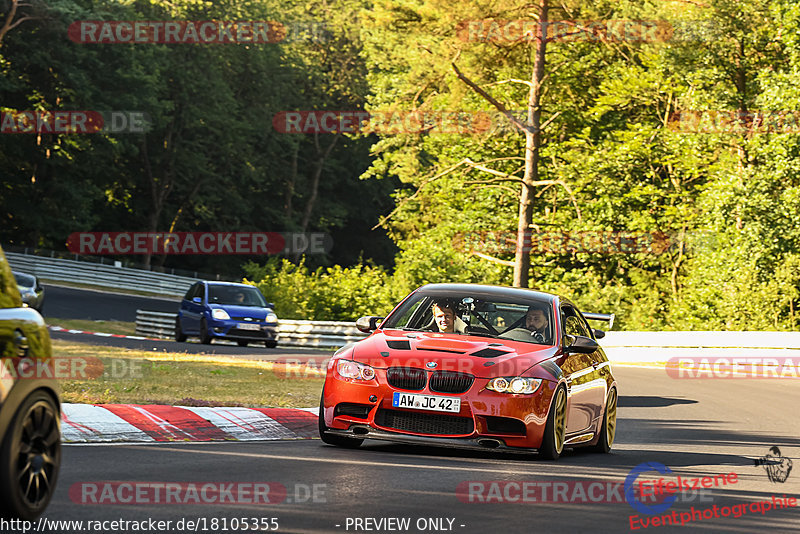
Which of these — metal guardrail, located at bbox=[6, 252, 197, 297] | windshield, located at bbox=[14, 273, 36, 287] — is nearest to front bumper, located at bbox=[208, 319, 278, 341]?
windshield, located at bbox=[14, 273, 36, 287]

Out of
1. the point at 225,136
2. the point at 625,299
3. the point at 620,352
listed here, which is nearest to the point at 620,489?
the point at 620,352

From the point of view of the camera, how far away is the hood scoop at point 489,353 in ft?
36.9

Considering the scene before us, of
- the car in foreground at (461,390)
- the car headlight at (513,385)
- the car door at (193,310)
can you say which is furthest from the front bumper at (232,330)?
the car headlight at (513,385)

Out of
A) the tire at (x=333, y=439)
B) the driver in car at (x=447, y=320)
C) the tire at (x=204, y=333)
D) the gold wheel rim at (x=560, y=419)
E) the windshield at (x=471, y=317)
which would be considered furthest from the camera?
the tire at (x=204, y=333)

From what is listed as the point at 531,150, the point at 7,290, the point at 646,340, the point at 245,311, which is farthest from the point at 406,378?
the point at 531,150

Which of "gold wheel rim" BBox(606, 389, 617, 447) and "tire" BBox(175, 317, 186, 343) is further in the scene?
"tire" BBox(175, 317, 186, 343)

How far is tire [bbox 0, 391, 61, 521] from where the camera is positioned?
6090 mm

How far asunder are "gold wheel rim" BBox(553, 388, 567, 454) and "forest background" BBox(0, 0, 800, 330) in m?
25.5

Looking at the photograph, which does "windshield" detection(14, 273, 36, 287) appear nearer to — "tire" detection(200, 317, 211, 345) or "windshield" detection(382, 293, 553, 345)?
"tire" detection(200, 317, 211, 345)

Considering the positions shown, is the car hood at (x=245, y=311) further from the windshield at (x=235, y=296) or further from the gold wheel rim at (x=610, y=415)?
the gold wheel rim at (x=610, y=415)

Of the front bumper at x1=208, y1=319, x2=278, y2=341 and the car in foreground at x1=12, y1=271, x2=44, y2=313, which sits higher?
the car in foreground at x1=12, y1=271, x2=44, y2=313

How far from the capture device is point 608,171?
46656 mm

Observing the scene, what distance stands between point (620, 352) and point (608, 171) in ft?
49.0

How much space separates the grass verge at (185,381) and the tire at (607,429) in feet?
13.1
